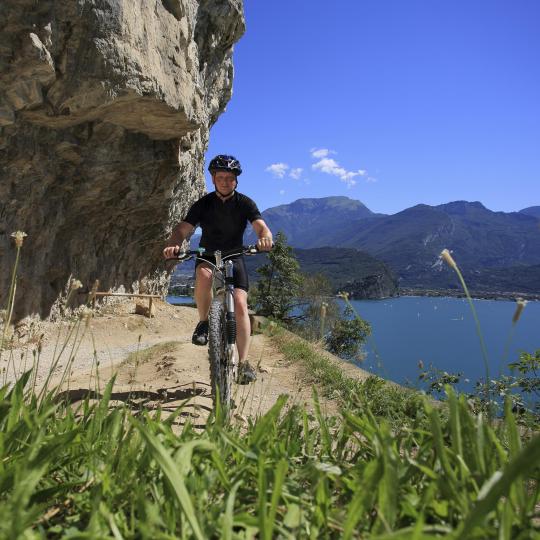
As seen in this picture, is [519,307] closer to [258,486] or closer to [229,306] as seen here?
[258,486]

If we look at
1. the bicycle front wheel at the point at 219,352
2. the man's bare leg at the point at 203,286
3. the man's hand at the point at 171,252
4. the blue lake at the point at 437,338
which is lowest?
the blue lake at the point at 437,338

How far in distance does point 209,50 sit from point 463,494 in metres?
20.7

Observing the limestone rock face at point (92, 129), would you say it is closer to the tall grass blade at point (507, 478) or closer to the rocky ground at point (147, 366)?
the rocky ground at point (147, 366)

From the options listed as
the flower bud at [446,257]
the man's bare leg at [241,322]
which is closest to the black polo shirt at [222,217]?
the man's bare leg at [241,322]

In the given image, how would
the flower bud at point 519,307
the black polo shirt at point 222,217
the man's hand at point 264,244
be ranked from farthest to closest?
the black polo shirt at point 222,217 → the man's hand at point 264,244 → the flower bud at point 519,307

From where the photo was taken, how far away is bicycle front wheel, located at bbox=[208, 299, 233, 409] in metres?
4.53

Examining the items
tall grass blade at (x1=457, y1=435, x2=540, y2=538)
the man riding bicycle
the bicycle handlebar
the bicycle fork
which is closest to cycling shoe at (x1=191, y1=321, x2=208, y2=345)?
the man riding bicycle

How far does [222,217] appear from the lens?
5.52 meters

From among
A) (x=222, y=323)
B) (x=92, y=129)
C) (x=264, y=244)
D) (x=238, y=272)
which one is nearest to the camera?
(x=222, y=323)

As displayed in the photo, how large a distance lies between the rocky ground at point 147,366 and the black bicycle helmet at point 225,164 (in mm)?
2319

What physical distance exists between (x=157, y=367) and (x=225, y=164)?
4940 mm

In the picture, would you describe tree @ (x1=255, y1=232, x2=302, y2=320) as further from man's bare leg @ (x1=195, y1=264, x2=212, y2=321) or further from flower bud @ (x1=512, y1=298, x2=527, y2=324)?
flower bud @ (x1=512, y1=298, x2=527, y2=324)

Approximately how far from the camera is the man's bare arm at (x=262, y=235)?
16.6 feet

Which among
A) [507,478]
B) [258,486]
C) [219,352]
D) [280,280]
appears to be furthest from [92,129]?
[280,280]
